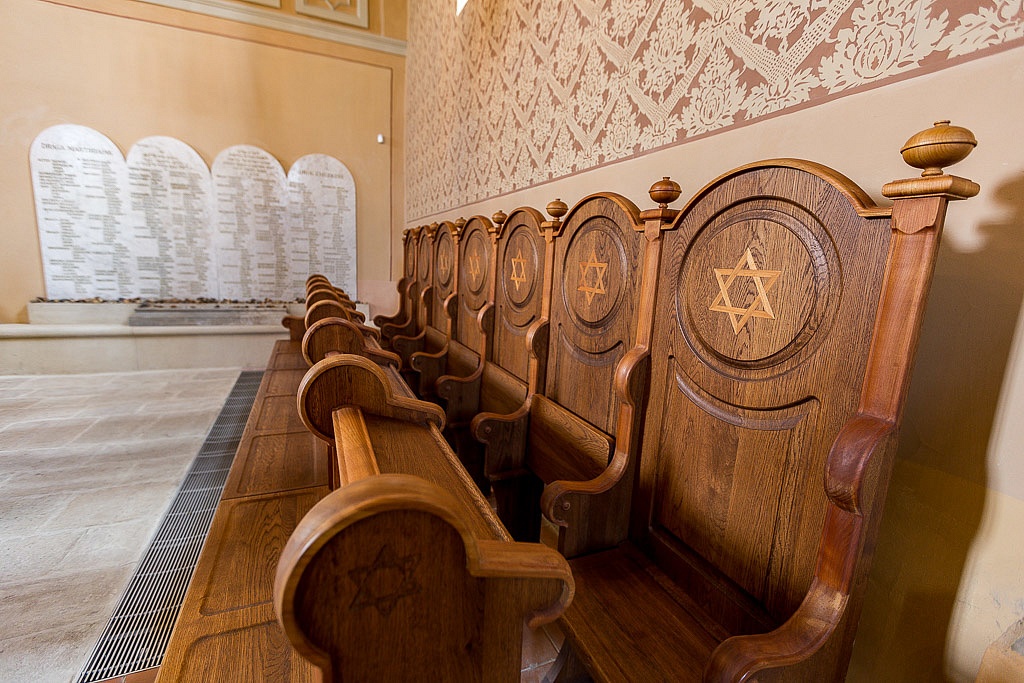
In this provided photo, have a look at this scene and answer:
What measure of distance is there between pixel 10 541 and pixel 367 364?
2138 mm

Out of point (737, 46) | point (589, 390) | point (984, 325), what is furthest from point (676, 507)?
point (737, 46)

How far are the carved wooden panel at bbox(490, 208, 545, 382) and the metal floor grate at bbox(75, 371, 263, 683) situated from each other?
145 cm

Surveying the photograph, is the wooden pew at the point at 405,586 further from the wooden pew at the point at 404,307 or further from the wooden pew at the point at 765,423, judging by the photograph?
the wooden pew at the point at 404,307

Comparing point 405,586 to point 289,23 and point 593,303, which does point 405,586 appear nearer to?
point 593,303

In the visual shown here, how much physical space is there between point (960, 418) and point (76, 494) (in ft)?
10.8

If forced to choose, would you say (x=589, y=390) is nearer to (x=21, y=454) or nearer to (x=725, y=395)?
(x=725, y=395)

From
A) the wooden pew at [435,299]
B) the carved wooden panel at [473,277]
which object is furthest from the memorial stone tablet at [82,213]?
the carved wooden panel at [473,277]

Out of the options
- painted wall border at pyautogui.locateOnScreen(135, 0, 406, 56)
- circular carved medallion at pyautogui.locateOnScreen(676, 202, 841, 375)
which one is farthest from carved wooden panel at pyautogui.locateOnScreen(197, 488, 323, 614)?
painted wall border at pyautogui.locateOnScreen(135, 0, 406, 56)

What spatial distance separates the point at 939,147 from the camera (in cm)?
55

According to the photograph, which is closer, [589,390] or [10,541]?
[589,390]

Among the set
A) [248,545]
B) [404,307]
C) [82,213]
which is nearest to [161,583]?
[248,545]

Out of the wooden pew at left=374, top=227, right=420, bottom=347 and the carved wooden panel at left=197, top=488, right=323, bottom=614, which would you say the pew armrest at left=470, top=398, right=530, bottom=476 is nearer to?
the carved wooden panel at left=197, top=488, right=323, bottom=614

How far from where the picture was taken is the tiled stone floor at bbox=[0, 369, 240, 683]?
1.48 m

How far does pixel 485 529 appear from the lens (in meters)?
0.75
